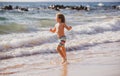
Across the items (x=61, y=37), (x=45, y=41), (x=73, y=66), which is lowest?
(x=45, y=41)

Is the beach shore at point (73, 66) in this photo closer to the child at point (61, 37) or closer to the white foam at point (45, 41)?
the child at point (61, 37)

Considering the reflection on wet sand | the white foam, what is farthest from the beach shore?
the white foam

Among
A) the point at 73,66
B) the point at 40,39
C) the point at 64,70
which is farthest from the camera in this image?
the point at 40,39

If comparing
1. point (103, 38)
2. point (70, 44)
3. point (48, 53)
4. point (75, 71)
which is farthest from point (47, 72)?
point (103, 38)

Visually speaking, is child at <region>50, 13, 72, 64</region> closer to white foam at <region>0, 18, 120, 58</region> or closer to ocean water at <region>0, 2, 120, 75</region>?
ocean water at <region>0, 2, 120, 75</region>

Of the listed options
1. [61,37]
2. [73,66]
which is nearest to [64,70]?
[73,66]

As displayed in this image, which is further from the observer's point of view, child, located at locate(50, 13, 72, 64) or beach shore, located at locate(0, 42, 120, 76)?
child, located at locate(50, 13, 72, 64)

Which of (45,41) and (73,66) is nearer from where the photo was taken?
(73,66)

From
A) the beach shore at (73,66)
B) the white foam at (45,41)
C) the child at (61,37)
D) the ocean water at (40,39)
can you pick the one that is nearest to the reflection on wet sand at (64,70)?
the beach shore at (73,66)

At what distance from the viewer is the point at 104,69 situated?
4039 mm

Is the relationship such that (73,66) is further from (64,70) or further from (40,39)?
(40,39)

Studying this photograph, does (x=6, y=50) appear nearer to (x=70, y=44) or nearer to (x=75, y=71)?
(x=70, y=44)

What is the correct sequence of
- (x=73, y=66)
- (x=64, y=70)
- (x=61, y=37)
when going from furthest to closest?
(x=61, y=37) → (x=73, y=66) → (x=64, y=70)

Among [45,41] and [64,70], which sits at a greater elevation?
[64,70]
